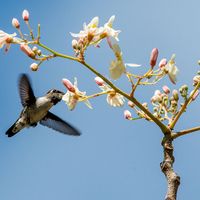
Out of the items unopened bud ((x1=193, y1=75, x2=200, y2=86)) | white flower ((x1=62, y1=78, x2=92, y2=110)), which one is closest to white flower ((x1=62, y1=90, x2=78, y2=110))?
white flower ((x1=62, y1=78, x2=92, y2=110))

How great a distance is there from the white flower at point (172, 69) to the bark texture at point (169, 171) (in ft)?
1.71

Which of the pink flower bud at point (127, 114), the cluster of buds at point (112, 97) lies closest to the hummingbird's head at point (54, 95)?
the pink flower bud at point (127, 114)

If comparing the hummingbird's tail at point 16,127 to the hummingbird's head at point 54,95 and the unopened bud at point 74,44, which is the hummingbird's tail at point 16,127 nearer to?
the hummingbird's head at point 54,95

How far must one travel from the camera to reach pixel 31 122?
7.64 metres

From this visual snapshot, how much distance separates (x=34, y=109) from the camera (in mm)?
7703

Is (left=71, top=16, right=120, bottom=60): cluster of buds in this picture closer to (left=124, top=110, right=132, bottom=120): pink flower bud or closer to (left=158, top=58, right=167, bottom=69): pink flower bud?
(left=158, top=58, right=167, bottom=69): pink flower bud

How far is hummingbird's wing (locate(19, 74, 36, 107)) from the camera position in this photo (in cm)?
707

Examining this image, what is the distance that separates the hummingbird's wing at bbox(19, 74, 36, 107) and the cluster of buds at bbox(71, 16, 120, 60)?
121 inches

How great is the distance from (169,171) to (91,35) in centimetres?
134

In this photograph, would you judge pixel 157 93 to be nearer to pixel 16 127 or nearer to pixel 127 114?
pixel 127 114

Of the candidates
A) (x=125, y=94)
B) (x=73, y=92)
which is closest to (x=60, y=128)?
→ (x=73, y=92)

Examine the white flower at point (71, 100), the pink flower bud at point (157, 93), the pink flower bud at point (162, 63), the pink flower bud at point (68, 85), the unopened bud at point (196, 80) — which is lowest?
the white flower at point (71, 100)

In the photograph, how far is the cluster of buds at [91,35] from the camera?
390 cm

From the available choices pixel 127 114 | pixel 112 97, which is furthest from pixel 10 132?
pixel 112 97
